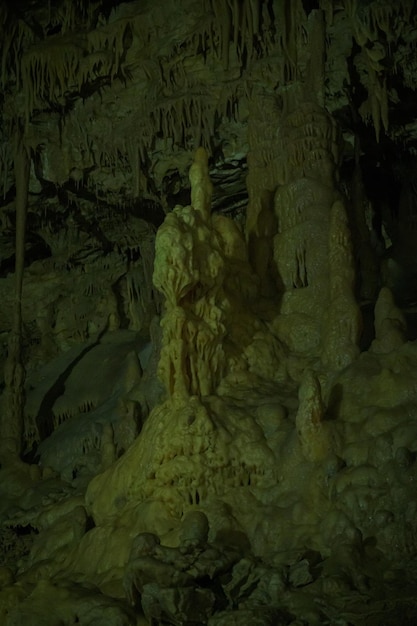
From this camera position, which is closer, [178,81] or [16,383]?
[178,81]

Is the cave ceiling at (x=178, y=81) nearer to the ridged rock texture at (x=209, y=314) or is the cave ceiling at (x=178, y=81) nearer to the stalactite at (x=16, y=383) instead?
the ridged rock texture at (x=209, y=314)

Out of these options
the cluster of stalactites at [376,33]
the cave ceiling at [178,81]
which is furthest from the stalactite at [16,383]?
the cluster of stalactites at [376,33]

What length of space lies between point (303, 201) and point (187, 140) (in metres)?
3.14

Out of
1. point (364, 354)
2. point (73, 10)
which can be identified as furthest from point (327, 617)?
point (73, 10)

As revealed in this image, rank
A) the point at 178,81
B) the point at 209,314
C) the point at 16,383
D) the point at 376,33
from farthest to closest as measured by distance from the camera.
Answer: the point at 16,383, the point at 178,81, the point at 376,33, the point at 209,314

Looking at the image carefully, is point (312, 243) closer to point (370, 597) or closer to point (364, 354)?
point (364, 354)

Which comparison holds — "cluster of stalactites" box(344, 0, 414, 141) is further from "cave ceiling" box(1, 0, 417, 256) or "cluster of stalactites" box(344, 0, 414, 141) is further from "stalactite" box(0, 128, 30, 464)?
"stalactite" box(0, 128, 30, 464)

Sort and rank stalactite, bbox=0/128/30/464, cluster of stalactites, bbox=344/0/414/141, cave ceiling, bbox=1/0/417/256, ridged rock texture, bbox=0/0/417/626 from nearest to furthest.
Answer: ridged rock texture, bbox=0/0/417/626
cluster of stalactites, bbox=344/0/414/141
cave ceiling, bbox=1/0/417/256
stalactite, bbox=0/128/30/464

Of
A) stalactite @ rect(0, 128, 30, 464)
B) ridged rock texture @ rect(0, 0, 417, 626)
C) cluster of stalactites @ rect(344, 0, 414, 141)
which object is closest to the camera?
ridged rock texture @ rect(0, 0, 417, 626)

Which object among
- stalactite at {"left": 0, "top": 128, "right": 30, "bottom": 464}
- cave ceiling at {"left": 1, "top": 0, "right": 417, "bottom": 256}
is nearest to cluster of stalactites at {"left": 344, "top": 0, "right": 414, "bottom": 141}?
cave ceiling at {"left": 1, "top": 0, "right": 417, "bottom": 256}

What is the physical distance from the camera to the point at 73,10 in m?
12.9

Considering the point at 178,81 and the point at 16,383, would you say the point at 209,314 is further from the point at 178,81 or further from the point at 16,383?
the point at 16,383

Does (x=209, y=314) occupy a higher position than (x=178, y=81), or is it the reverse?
(x=178, y=81)

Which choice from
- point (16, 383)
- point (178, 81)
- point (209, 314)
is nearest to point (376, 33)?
point (178, 81)
